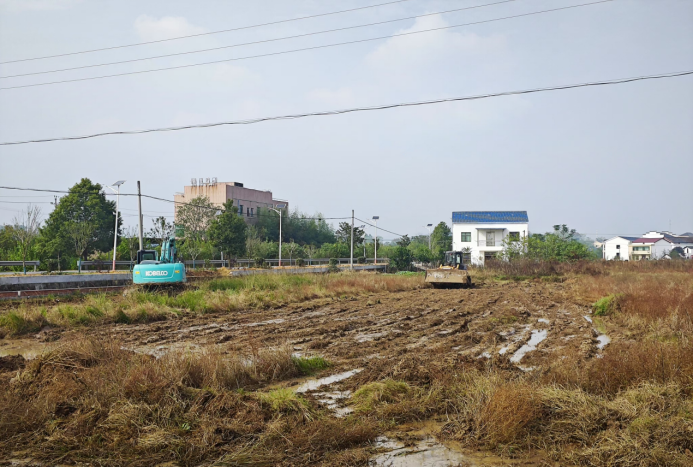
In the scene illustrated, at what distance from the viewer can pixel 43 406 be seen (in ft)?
23.9

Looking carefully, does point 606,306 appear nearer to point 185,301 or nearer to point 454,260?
point 185,301

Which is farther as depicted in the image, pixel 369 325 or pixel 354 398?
pixel 369 325

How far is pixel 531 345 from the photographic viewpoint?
1431cm

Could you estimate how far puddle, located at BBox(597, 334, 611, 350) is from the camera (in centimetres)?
1409

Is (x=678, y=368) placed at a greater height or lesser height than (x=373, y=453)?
greater

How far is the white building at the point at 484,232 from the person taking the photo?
237ft

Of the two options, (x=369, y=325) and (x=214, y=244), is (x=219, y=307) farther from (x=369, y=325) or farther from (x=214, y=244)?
(x=214, y=244)

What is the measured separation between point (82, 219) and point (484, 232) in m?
48.3

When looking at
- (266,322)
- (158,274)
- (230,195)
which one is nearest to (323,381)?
(266,322)

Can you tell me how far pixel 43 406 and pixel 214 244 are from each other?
5310 cm

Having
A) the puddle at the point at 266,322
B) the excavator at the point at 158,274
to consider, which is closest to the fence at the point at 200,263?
the excavator at the point at 158,274

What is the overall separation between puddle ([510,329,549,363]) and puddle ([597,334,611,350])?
1460mm

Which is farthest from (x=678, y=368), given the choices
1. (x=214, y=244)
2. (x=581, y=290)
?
(x=214, y=244)

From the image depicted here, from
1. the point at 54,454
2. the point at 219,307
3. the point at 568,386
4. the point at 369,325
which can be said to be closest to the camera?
the point at 54,454
